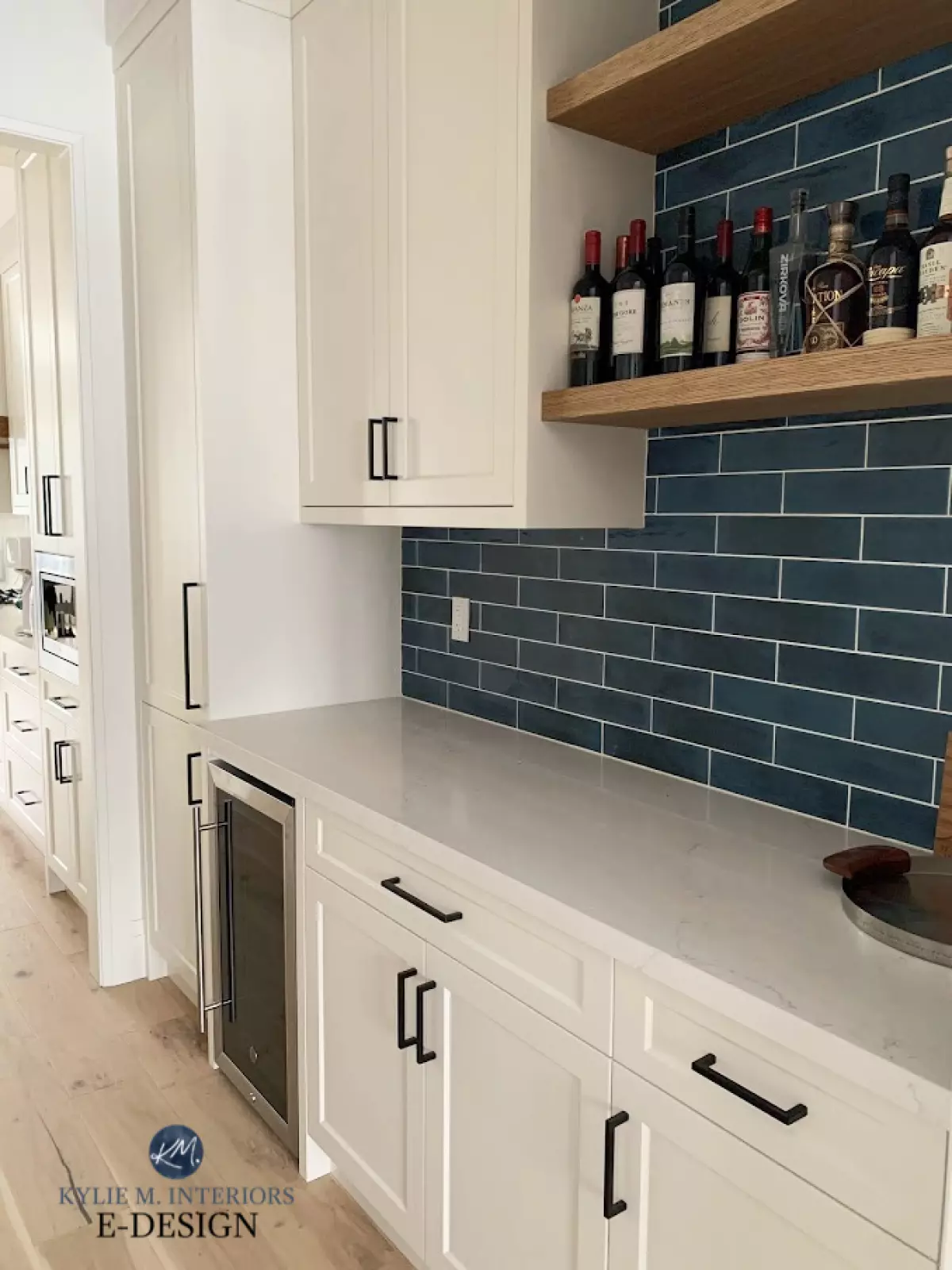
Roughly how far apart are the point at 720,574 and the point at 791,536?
17 centimetres

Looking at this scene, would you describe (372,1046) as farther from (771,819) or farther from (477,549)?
(477,549)

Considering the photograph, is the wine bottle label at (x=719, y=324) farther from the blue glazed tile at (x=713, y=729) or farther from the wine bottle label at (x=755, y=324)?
the blue glazed tile at (x=713, y=729)

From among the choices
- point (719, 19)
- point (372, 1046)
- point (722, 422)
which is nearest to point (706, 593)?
point (722, 422)

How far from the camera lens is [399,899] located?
1660 mm

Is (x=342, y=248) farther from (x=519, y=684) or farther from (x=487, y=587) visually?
(x=519, y=684)

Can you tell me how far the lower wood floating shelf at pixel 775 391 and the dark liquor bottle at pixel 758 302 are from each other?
9cm

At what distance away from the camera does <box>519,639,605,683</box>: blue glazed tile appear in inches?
81.4

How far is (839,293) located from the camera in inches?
52.5

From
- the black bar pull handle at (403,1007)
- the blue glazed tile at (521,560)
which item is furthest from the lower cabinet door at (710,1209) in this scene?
the blue glazed tile at (521,560)

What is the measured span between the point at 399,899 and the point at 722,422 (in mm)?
1027

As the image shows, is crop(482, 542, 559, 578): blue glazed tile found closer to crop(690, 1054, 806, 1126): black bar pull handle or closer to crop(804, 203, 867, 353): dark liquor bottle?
crop(804, 203, 867, 353): dark liquor bottle

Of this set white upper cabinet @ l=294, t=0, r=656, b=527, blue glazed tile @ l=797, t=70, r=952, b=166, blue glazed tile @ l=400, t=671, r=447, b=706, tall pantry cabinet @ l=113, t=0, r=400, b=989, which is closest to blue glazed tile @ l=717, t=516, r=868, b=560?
white upper cabinet @ l=294, t=0, r=656, b=527

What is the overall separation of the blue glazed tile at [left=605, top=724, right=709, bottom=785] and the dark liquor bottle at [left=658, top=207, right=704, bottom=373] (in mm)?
724

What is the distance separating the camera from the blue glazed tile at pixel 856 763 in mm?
1484
